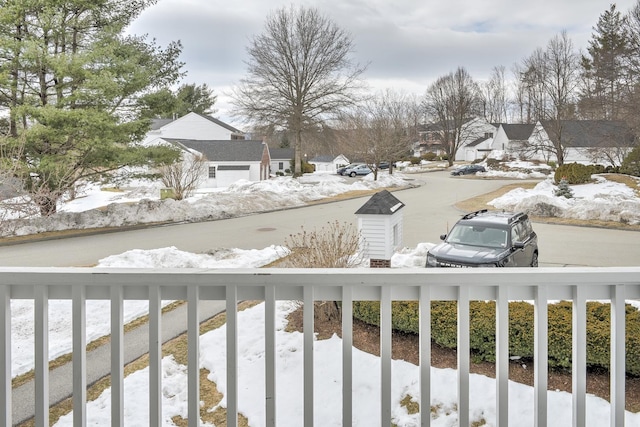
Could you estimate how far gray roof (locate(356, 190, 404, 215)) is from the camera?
3.88m

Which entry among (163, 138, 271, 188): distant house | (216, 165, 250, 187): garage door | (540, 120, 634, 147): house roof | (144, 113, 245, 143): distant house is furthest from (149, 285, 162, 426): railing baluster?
(216, 165, 250, 187): garage door

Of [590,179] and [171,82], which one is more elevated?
[171,82]

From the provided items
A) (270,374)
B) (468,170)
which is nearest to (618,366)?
(270,374)

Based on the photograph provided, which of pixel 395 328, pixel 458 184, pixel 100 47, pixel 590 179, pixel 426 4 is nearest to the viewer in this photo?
Answer: pixel 395 328

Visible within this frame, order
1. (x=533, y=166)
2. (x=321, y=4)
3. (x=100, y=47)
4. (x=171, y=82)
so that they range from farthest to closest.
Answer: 1. (x=533, y=166)
2. (x=171, y=82)
3. (x=100, y=47)
4. (x=321, y=4)

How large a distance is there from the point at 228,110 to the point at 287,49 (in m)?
2.41

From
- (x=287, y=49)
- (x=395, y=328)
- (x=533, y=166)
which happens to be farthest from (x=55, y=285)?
(x=533, y=166)

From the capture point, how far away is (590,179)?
30.2ft

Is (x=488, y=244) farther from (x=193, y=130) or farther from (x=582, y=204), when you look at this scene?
(x=193, y=130)

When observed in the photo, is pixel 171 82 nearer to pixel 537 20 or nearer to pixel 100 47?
pixel 100 47

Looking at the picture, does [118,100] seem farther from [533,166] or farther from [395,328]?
[533,166]

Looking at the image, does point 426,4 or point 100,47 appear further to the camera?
point 100,47

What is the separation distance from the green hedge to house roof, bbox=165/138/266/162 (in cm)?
1096

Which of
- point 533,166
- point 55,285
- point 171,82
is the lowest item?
point 55,285
